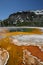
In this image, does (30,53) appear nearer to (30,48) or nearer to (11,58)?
(30,48)

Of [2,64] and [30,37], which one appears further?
[30,37]

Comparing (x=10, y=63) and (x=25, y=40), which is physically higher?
(x=25, y=40)

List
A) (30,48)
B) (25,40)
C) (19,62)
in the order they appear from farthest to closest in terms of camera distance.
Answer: (25,40), (30,48), (19,62)

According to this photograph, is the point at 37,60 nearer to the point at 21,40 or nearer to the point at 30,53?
the point at 30,53

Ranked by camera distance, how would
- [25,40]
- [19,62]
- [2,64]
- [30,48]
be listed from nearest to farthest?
[2,64] < [19,62] < [30,48] < [25,40]

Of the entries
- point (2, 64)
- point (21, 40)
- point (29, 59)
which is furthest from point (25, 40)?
point (2, 64)

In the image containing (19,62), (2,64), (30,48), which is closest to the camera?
(2,64)

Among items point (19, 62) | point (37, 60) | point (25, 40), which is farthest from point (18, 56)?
point (25, 40)

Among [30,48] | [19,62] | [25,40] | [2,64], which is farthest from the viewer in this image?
[25,40]

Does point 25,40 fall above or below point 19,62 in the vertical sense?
above
